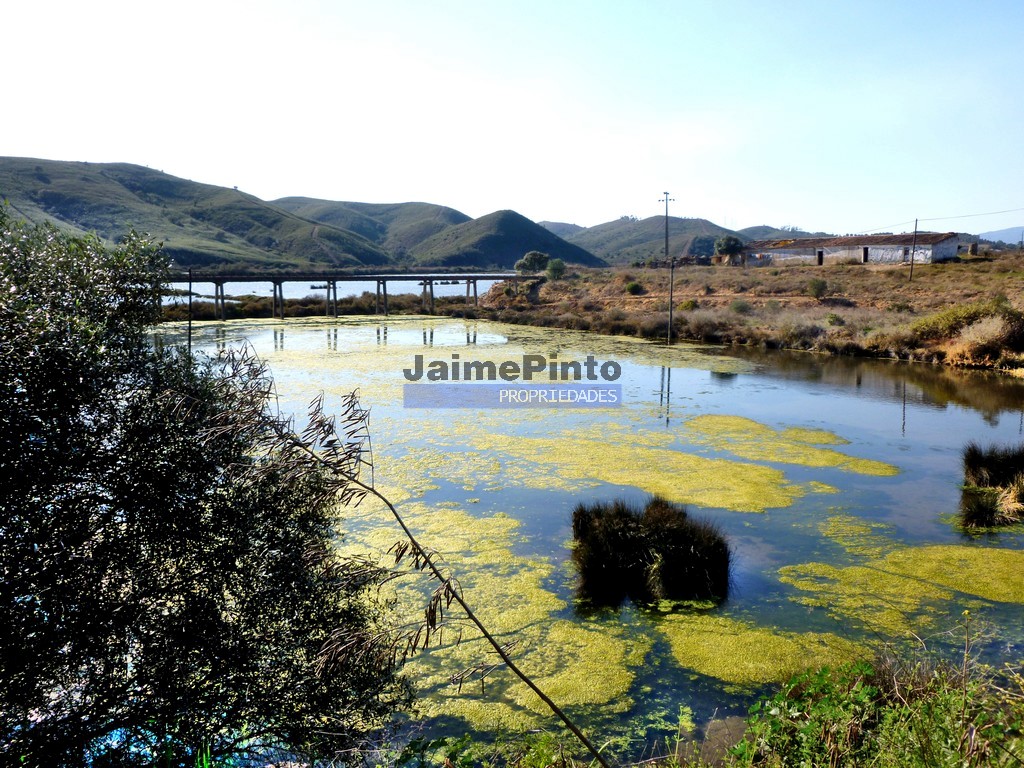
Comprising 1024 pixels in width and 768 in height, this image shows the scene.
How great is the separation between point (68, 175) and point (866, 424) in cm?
14077

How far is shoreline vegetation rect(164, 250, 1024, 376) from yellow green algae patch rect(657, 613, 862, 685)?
19.7 m

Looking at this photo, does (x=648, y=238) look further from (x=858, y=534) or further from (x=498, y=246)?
(x=858, y=534)

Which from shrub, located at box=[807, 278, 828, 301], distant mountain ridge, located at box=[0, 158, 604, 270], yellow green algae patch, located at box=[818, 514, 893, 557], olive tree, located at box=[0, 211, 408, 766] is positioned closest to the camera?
olive tree, located at box=[0, 211, 408, 766]

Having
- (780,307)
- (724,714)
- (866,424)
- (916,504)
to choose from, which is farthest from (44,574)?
(780,307)

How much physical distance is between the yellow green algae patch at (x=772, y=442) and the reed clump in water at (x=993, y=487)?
1160mm

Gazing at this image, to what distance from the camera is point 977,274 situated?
39375 millimetres

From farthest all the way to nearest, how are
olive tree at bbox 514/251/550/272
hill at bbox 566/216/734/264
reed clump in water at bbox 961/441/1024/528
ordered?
hill at bbox 566/216/734/264 → olive tree at bbox 514/251/550/272 → reed clump in water at bbox 961/441/1024/528

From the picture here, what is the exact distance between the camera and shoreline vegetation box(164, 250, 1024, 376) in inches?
949

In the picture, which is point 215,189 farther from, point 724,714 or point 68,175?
point 724,714

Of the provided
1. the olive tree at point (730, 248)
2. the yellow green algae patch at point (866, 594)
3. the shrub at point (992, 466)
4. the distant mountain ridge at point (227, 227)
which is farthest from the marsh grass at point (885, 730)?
the distant mountain ridge at point (227, 227)

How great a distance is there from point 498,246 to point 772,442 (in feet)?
402

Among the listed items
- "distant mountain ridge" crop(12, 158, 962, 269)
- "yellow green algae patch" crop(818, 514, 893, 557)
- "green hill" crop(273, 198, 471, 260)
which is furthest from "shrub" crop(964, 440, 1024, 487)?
"green hill" crop(273, 198, 471, 260)

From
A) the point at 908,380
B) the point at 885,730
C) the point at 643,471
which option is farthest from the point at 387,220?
the point at 885,730

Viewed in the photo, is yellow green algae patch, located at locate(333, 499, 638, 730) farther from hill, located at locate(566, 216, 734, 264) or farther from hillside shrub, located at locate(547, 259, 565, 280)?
hill, located at locate(566, 216, 734, 264)
